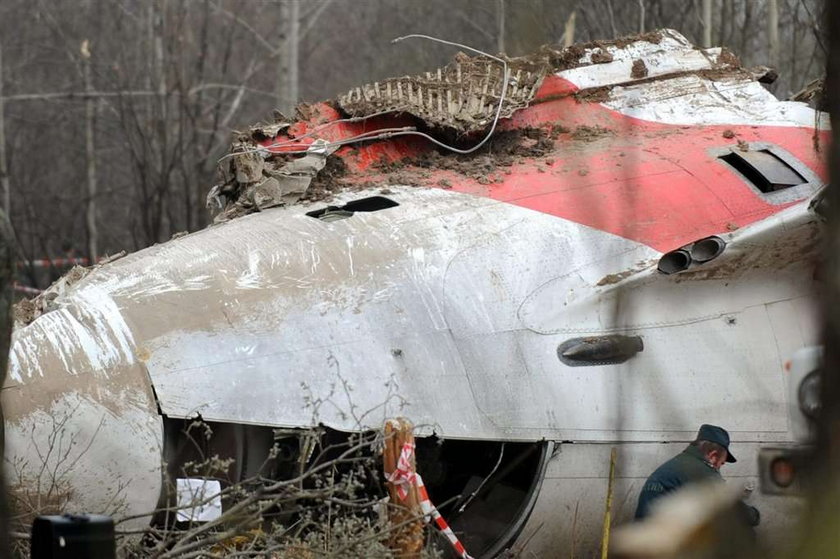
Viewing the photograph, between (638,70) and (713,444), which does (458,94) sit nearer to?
(638,70)

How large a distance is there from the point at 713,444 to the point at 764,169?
6.40 ft

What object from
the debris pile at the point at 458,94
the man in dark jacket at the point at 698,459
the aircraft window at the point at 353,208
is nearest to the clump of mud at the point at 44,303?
the aircraft window at the point at 353,208

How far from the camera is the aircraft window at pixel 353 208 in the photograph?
7.37 metres

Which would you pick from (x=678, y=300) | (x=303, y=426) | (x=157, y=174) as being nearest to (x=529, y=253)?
(x=678, y=300)

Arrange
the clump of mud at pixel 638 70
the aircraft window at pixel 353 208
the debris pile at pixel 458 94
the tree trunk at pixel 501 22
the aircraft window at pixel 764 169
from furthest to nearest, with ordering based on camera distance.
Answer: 1. the clump of mud at pixel 638 70
2. the debris pile at pixel 458 94
3. the aircraft window at pixel 764 169
4. the aircraft window at pixel 353 208
5. the tree trunk at pixel 501 22

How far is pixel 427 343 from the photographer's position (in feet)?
21.8

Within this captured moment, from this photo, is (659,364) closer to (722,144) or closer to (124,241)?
(722,144)

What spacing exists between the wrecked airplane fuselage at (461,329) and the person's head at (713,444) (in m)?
0.13

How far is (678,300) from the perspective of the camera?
7031 mm

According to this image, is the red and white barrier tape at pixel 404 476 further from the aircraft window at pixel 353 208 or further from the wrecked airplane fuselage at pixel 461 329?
the aircraft window at pixel 353 208

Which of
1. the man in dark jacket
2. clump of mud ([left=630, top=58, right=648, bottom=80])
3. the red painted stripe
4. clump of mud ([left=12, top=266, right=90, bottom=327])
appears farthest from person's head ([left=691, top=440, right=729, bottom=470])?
clump of mud ([left=12, top=266, right=90, bottom=327])

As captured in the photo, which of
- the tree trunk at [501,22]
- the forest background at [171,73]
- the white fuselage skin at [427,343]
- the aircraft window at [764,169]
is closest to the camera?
the tree trunk at [501,22]

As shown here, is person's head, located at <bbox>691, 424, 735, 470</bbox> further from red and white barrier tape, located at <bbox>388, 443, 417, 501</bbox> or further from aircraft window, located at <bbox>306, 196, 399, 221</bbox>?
aircraft window, located at <bbox>306, 196, 399, 221</bbox>

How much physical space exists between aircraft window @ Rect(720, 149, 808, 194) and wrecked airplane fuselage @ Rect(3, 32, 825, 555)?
0.05 feet
